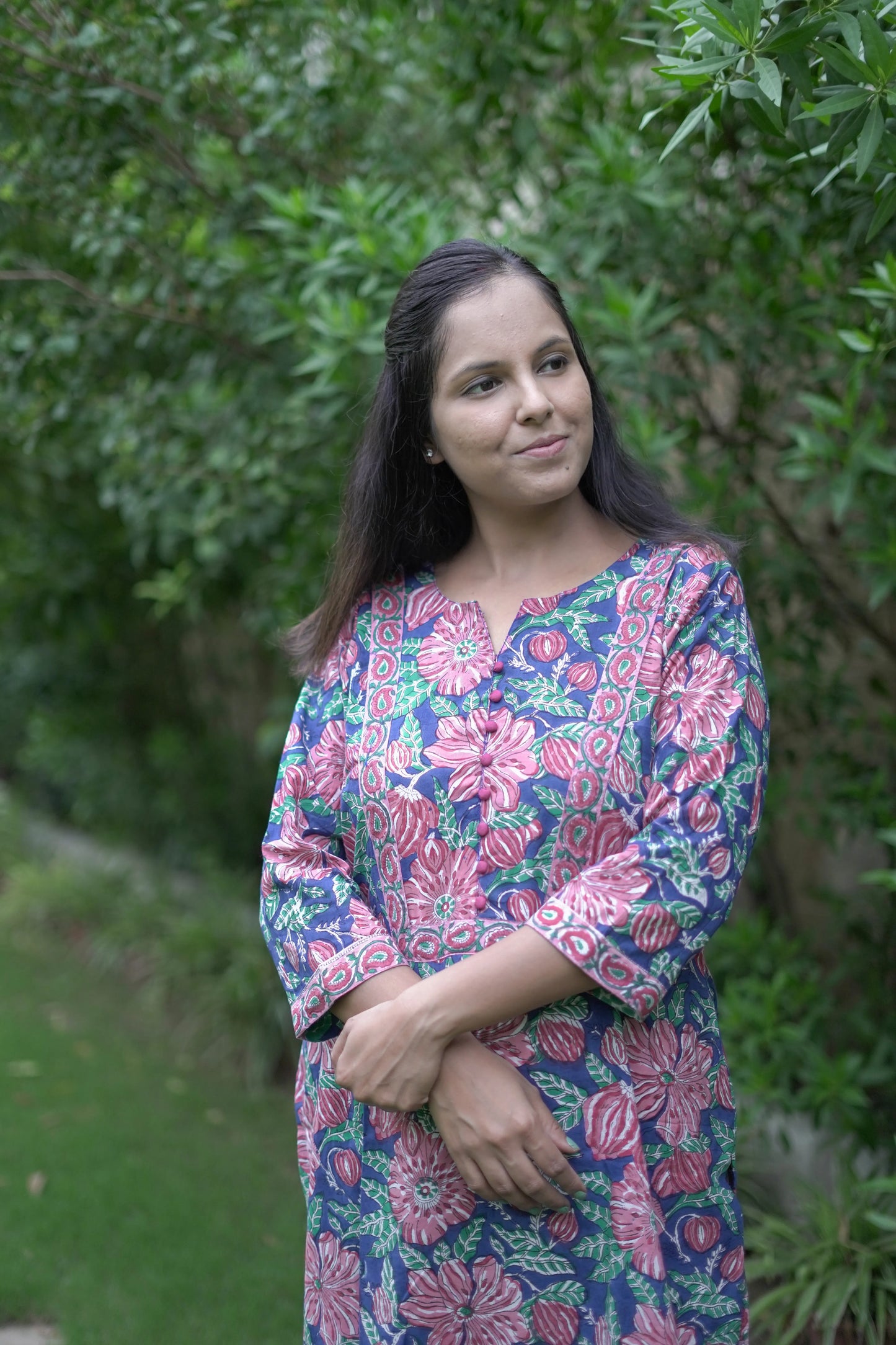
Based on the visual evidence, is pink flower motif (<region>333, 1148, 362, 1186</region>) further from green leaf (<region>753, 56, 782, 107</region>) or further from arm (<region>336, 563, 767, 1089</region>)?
green leaf (<region>753, 56, 782, 107</region>)

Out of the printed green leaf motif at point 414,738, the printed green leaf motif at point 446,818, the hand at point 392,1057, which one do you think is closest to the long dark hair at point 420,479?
the printed green leaf motif at point 414,738

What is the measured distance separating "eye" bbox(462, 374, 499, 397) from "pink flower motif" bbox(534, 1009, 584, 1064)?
0.84 metres

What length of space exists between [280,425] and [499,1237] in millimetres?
2365

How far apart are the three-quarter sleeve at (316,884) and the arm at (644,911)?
94mm

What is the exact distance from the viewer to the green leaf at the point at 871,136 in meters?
1.55

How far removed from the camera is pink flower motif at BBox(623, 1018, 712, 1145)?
1.66 meters

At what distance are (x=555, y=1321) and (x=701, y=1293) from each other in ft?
0.69

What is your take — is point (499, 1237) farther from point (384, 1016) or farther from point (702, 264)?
point (702, 264)

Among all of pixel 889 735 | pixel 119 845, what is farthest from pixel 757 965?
pixel 119 845

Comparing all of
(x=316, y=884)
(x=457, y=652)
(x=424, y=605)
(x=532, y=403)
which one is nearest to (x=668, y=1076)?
(x=316, y=884)

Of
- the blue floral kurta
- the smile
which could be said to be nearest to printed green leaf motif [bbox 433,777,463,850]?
the blue floral kurta

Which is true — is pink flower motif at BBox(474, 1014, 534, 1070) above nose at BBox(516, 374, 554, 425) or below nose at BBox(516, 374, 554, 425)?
below

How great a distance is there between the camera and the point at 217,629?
610 centimetres

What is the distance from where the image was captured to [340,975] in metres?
1.65
